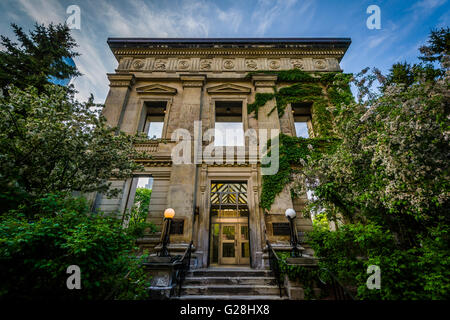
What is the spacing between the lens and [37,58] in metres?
10.4

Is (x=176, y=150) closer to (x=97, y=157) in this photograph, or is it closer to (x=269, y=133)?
(x=97, y=157)

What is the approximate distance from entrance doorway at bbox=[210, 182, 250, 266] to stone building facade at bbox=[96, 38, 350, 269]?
5 centimetres

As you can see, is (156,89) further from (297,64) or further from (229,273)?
(229,273)

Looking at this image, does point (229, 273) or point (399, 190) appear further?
point (229, 273)

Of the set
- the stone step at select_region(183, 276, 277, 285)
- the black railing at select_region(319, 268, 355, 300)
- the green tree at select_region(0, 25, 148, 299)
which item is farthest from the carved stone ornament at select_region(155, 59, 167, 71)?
the black railing at select_region(319, 268, 355, 300)

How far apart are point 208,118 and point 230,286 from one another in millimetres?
8491

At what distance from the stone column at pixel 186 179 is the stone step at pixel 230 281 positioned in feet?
6.97

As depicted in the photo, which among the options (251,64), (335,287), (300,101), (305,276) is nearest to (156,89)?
(251,64)

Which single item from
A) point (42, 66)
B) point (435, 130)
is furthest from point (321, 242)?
point (42, 66)

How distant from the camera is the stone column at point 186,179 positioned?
8.27 m

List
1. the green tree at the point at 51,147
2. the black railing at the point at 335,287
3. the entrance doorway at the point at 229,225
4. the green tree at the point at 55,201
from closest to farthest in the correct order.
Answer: the green tree at the point at 55,201 < the black railing at the point at 335,287 < the green tree at the point at 51,147 < the entrance doorway at the point at 229,225

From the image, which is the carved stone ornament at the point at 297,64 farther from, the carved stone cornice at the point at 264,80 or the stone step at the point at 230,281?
the stone step at the point at 230,281

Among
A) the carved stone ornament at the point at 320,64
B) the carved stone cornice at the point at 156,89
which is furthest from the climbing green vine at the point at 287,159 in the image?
the carved stone cornice at the point at 156,89

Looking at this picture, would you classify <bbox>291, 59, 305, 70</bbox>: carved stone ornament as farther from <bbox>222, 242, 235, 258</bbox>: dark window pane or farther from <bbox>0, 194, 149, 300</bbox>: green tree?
<bbox>0, 194, 149, 300</bbox>: green tree
